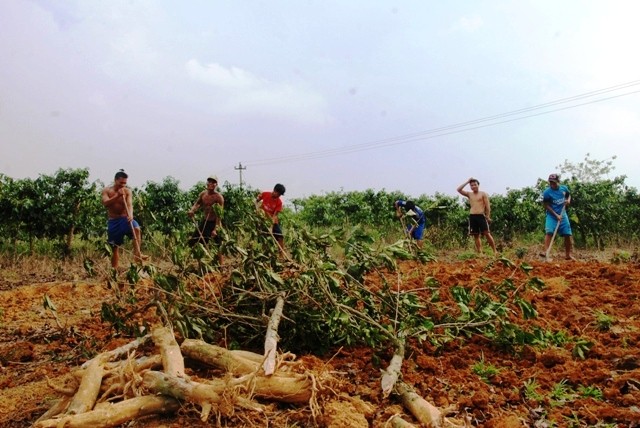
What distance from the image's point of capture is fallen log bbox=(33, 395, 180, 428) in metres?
2.35

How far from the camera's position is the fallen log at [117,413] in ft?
7.70

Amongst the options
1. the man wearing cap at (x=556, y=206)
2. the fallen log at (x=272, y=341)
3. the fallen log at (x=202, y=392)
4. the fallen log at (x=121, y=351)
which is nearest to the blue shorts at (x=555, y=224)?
the man wearing cap at (x=556, y=206)

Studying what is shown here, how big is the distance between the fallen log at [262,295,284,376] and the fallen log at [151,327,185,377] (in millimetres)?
461

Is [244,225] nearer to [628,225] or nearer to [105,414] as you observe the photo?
[105,414]

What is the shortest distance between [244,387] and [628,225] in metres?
16.1

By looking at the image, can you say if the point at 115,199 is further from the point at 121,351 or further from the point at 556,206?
the point at 556,206

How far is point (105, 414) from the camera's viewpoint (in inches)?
96.4

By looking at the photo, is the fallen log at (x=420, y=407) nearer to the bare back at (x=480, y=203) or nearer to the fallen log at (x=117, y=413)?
the fallen log at (x=117, y=413)

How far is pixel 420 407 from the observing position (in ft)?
8.69

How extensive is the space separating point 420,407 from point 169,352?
1.43m

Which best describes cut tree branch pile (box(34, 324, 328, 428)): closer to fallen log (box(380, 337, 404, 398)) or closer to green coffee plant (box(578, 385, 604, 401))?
fallen log (box(380, 337, 404, 398))

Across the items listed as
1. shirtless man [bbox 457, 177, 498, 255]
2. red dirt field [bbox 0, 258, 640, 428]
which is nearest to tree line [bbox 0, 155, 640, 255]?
shirtless man [bbox 457, 177, 498, 255]

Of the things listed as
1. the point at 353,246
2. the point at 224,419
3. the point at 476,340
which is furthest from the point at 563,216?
the point at 224,419

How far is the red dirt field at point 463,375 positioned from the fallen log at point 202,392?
0.20 ft
